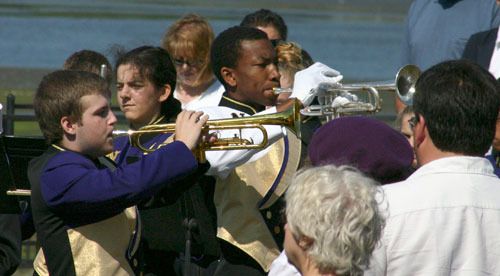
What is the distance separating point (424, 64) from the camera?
777cm

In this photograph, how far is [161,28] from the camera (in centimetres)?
2953

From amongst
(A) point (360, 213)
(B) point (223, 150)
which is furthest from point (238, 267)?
(A) point (360, 213)

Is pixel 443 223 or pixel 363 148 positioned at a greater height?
pixel 363 148

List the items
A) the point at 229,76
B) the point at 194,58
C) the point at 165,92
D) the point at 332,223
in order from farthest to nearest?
the point at 194,58 → the point at 165,92 → the point at 229,76 → the point at 332,223

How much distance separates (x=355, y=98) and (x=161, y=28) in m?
24.0

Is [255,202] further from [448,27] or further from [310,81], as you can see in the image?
[448,27]

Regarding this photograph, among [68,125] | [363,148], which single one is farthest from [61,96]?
[363,148]

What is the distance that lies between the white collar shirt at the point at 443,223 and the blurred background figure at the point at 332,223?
329 millimetres

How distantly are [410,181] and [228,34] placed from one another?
7.69 ft

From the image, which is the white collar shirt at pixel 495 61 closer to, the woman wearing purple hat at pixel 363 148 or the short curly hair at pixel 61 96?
the short curly hair at pixel 61 96

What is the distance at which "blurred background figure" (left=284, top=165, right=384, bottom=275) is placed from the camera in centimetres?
358

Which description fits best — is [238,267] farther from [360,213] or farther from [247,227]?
[360,213]

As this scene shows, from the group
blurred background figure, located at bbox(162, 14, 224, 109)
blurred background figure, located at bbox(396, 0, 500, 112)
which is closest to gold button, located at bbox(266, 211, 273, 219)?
blurred background figure, located at bbox(162, 14, 224, 109)

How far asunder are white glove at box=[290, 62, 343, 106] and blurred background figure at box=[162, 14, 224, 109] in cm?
168
